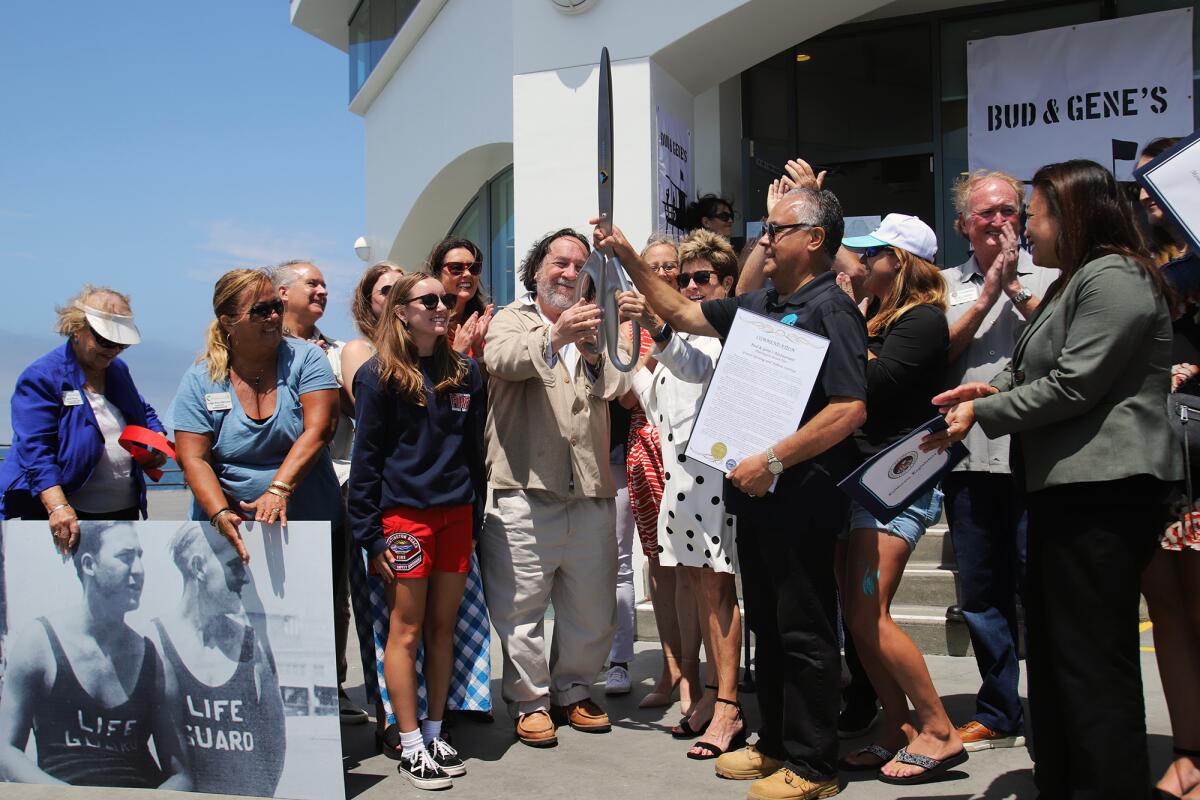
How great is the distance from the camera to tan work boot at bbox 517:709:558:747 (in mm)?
4305

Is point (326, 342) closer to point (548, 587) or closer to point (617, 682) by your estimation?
point (548, 587)

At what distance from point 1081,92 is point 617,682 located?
626 cm

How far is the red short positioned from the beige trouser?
10.9 inches

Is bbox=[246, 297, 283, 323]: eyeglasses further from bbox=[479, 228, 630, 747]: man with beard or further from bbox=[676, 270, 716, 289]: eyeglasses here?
bbox=[676, 270, 716, 289]: eyeglasses

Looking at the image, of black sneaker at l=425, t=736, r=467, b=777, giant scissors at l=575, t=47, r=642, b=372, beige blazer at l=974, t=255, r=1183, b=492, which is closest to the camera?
beige blazer at l=974, t=255, r=1183, b=492

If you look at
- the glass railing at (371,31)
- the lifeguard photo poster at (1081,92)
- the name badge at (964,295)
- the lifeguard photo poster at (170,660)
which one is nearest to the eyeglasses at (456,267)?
the lifeguard photo poster at (170,660)

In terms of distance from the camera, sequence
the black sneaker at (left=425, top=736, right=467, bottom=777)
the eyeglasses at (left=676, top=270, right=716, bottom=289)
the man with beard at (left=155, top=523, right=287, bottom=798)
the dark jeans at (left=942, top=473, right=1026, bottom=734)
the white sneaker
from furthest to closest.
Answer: the white sneaker, the eyeglasses at (left=676, top=270, right=716, bottom=289), the black sneaker at (left=425, top=736, right=467, bottom=777), the dark jeans at (left=942, top=473, right=1026, bottom=734), the man with beard at (left=155, top=523, right=287, bottom=798)

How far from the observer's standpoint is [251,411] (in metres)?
4.12

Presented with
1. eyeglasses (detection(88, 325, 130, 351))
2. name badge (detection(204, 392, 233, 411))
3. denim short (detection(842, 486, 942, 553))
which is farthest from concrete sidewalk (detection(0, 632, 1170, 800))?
eyeglasses (detection(88, 325, 130, 351))

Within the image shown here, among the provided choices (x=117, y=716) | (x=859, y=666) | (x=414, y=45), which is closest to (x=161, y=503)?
(x=414, y=45)

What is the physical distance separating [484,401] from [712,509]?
1.04m

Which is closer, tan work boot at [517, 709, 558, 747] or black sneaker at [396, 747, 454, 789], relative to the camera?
black sneaker at [396, 747, 454, 789]

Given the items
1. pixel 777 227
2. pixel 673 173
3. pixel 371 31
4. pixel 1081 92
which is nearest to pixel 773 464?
pixel 777 227

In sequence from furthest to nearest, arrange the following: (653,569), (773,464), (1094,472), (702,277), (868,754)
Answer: (653,569) < (702,277) < (868,754) < (773,464) < (1094,472)
